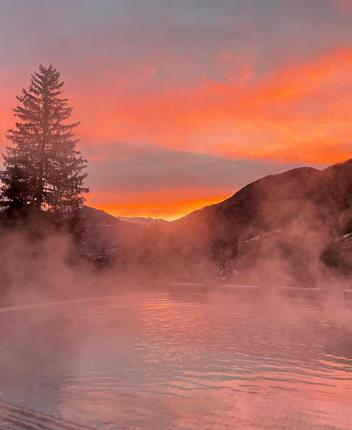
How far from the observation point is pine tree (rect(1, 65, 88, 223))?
24094 mm

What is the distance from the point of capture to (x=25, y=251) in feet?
70.8

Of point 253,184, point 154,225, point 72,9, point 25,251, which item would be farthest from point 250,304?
point 253,184

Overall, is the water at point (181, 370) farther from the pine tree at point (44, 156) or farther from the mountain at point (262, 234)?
the mountain at point (262, 234)

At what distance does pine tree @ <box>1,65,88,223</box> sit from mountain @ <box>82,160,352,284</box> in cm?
711

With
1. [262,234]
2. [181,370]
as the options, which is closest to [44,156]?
[262,234]

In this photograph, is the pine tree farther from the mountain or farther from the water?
the water

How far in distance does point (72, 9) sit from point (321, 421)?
41.7 ft

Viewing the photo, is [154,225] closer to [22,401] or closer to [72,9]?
[72,9]

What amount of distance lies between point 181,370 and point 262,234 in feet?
90.1

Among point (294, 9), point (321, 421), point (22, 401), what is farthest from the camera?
point (294, 9)

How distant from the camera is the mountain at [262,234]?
28.8m

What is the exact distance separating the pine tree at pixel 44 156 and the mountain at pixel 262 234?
711 centimetres

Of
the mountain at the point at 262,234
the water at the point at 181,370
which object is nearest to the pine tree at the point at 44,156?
the mountain at the point at 262,234

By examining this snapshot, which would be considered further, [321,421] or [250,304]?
[250,304]
